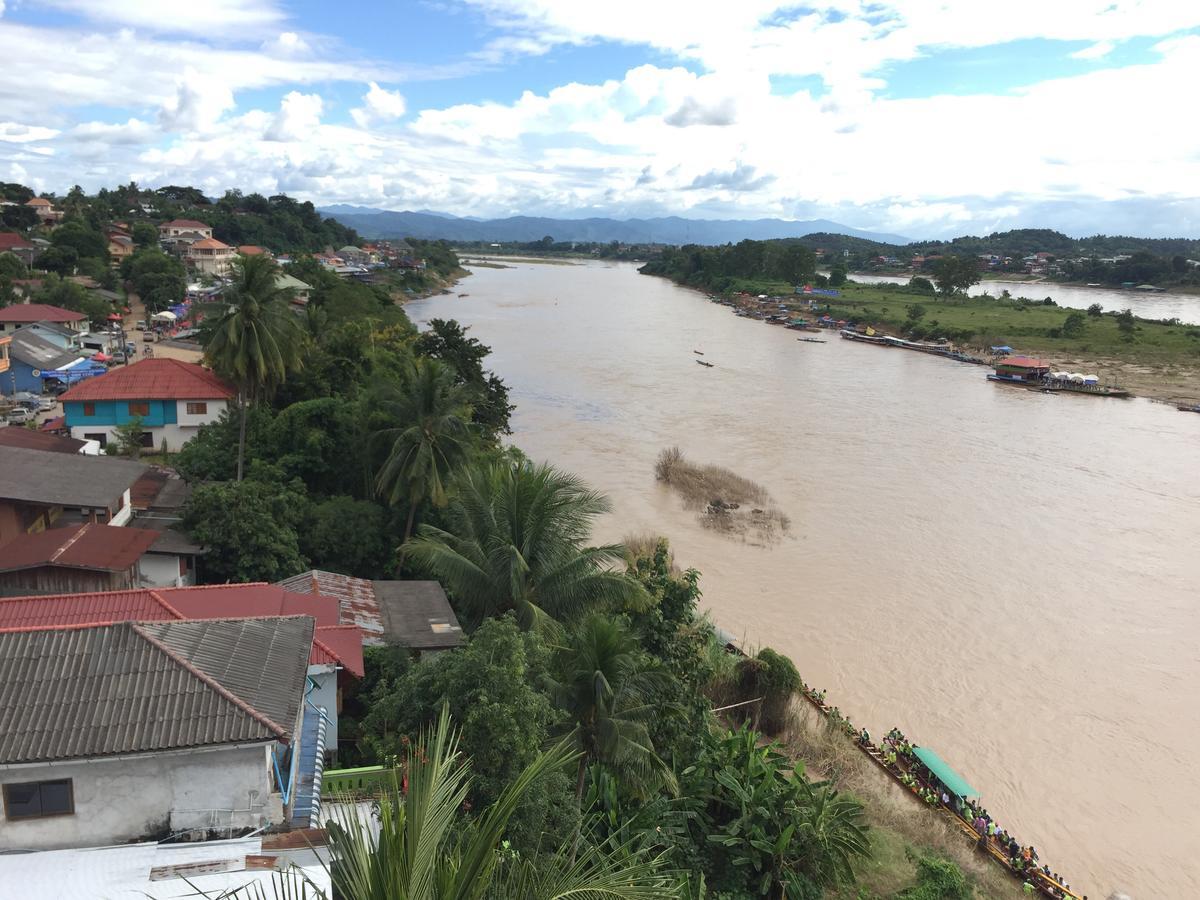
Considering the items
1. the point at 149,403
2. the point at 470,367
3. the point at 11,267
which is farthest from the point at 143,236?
the point at 470,367

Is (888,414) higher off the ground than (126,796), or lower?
lower

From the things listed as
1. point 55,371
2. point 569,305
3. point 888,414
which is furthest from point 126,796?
point 569,305

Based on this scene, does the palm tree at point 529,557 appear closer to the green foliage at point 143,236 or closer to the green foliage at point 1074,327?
the green foliage at point 1074,327

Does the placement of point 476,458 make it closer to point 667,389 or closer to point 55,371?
point 55,371

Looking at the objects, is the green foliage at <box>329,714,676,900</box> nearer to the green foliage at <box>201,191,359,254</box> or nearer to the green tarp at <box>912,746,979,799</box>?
the green tarp at <box>912,746,979,799</box>

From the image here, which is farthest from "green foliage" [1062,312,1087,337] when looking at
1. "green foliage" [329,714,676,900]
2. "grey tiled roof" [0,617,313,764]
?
"green foliage" [329,714,676,900]

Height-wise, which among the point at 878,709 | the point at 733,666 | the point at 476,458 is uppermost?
the point at 476,458

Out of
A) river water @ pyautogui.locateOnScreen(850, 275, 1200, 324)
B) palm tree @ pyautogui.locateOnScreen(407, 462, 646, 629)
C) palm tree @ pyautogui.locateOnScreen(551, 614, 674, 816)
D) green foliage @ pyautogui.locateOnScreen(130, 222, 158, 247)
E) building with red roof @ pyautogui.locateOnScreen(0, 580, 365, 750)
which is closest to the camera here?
palm tree @ pyautogui.locateOnScreen(551, 614, 674, 816)
